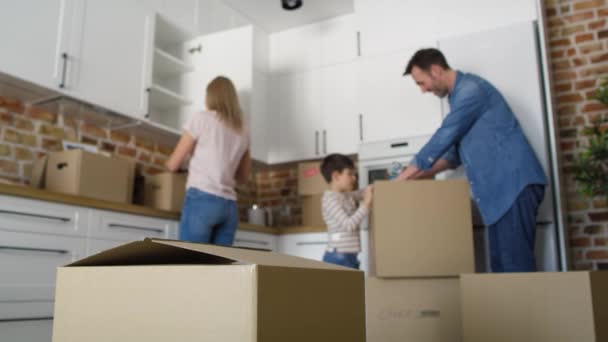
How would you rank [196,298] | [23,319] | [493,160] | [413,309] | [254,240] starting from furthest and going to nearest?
[254,240], [493,160], [23,319], [413,309], [196,298]

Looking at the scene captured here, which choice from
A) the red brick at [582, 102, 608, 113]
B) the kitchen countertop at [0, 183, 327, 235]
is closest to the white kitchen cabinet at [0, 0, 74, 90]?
the kitchen countertop at [0, 183, 327, 235]

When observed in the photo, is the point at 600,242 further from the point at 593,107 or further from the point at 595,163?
the point at 593,107

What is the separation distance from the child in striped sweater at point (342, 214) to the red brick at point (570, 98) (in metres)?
1.40

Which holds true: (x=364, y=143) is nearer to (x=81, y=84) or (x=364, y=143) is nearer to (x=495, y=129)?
(x=495, y=129)

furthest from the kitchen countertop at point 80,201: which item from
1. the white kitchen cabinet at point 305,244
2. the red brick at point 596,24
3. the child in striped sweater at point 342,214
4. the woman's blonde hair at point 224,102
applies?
the red brick at point 596,24

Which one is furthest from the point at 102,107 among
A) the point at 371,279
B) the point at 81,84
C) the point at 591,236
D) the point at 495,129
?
the point at 591,236

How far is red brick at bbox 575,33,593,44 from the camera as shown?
10.6 feet

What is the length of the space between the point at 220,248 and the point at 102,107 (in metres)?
2.33

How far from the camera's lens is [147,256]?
698 mm

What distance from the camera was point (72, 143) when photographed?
109 inches

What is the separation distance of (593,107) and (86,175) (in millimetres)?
2739

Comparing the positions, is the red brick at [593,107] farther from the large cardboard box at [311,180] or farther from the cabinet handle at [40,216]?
the cabinet handle at [40,216]

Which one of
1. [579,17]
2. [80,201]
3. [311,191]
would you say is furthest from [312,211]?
[579,17]

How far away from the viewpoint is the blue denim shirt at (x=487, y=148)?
86.7 inches
